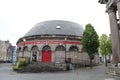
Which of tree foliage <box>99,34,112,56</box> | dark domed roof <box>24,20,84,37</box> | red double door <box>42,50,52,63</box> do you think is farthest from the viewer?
tree foliage <box>99,34,112,56</box>

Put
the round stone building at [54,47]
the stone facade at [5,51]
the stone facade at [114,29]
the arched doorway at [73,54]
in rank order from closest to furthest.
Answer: the stone facade at [114,29]
the arched doorway at [73,54]
the round stone building at [54,47]
the stone facade at [5,51]

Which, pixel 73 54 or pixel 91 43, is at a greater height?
pixel 91 43

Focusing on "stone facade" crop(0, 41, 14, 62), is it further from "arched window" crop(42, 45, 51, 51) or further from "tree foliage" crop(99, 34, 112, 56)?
"tree foliage" crop(99, 34, 112, 56)

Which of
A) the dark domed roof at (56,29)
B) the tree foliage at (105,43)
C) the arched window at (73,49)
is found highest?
the dark domed roof at (56,29)

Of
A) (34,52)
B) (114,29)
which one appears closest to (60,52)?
(34,52)

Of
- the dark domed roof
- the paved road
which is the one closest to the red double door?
the dark domed roof

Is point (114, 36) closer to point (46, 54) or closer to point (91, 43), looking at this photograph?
point (91, 43)

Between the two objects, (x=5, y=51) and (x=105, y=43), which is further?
(x=5, y=51)

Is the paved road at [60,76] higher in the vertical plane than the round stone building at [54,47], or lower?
lower

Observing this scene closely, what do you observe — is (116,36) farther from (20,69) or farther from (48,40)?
(48,40)

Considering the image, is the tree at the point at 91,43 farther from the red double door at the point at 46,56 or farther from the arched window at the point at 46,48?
the arched window at the point at 46,48

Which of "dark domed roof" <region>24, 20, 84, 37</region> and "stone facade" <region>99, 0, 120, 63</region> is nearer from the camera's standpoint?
"stone facade" <region>99, 0, 120, 63</region>

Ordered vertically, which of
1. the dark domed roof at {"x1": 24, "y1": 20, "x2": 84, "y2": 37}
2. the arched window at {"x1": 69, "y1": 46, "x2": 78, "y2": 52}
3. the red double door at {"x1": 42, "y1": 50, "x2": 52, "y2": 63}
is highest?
the dark domed roof at {"x1": 24, "y1": 20, "x2": 84, "y2": 37}

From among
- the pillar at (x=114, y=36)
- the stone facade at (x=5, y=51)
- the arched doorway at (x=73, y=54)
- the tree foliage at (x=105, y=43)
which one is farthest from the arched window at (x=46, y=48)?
the stone facade at (x=5, y=51)
